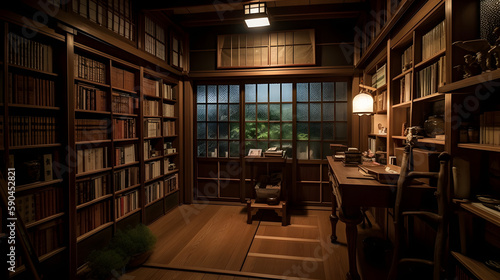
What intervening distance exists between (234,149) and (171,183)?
1.18 meters

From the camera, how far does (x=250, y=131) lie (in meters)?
4.31

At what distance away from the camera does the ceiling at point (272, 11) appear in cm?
332

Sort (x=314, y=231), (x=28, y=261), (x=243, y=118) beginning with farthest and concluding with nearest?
1. (x=243, y=118)
2. (x=314, y=231)
3. (x=28, y=261)

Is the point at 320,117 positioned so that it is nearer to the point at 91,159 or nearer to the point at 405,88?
the point at 405,88

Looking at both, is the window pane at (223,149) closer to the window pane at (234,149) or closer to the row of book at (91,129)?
the window pane at (234,149)

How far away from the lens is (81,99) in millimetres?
2408

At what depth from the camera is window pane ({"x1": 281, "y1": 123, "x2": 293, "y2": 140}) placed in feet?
13.8

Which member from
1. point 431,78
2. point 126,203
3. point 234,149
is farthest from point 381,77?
point 126,203

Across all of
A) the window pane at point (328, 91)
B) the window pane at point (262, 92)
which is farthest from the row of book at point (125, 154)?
the window pane at point (328, 91)

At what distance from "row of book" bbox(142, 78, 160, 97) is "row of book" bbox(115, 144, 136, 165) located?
2.58 feet

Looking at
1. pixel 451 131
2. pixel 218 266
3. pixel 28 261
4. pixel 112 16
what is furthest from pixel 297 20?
pixel 28 261

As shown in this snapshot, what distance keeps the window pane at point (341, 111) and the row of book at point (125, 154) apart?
3.13 metres

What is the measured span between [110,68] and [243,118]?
2.14 meters

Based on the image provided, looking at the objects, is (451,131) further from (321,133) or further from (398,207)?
(321,133)
